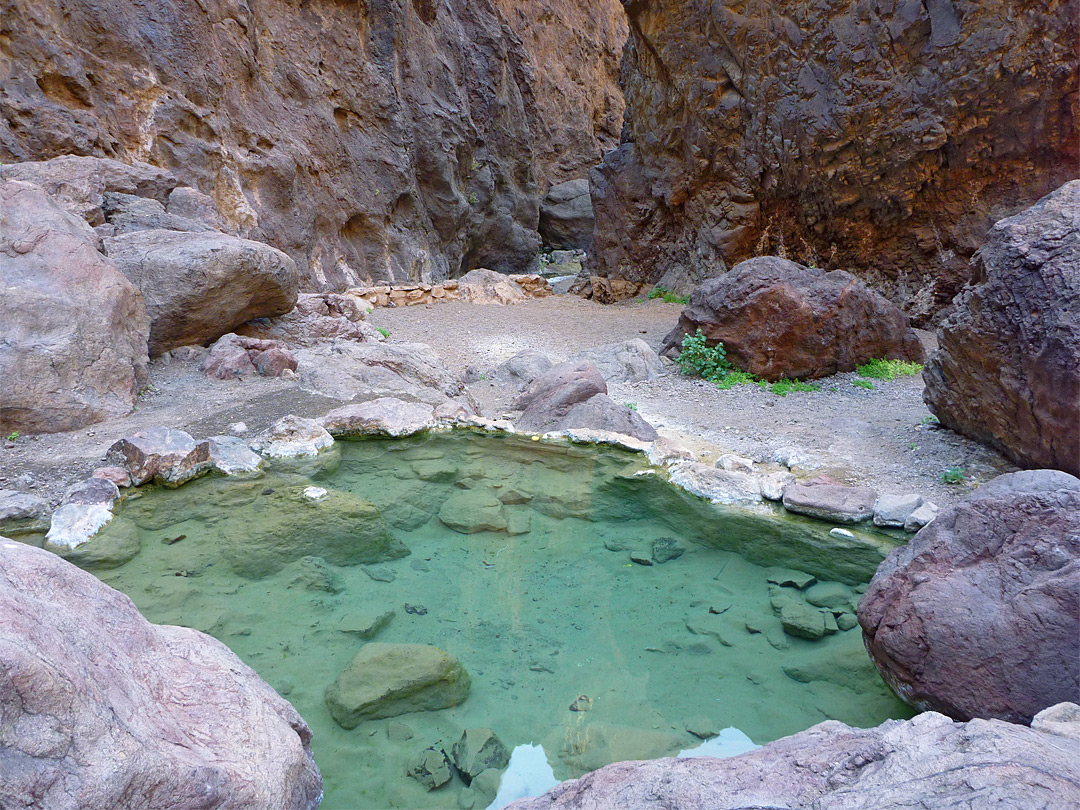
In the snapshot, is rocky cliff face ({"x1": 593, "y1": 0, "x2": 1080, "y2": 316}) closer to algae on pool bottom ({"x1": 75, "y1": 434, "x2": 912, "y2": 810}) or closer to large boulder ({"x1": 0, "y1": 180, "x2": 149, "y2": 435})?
algae on pool bottom ({"x1": 75, "y1": 434, "x2": 912, "y2": 810})

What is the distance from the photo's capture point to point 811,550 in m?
4.06

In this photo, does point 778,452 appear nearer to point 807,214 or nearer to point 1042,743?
point 1042,743

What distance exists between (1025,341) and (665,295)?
941 centimetres

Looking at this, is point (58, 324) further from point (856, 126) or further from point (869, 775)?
point (856, 126)

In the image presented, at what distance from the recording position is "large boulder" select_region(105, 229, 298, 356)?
21.9 ft

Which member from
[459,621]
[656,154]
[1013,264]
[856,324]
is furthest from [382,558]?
[656,154]

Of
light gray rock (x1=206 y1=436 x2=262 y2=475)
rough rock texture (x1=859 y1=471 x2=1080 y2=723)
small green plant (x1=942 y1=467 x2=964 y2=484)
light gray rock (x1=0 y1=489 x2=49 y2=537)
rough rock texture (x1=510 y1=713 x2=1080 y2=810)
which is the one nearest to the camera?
rough rock texture (x1=510 y1=713 x2=1080 y2=810)

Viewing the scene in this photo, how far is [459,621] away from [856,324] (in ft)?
19.8

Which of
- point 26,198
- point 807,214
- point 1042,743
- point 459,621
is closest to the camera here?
point 1042,743

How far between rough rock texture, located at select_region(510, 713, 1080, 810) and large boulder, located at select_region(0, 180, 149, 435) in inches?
192

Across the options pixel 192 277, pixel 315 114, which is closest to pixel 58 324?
pixel 192 277

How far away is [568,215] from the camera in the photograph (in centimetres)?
2583

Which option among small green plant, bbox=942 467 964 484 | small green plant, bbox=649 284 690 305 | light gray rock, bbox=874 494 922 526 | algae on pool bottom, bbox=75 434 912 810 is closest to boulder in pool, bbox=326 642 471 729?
algae on pool bottom, bbox=75 434 912 810

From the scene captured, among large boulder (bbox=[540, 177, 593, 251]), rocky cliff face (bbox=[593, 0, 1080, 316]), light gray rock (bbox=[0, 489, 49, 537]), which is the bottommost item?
large boulder (bbox=[540, 177, 593, 251])
